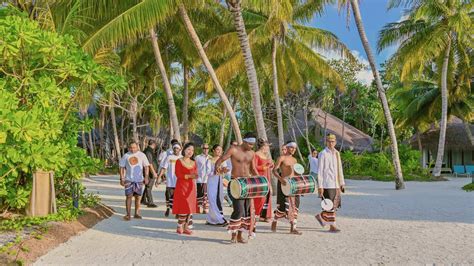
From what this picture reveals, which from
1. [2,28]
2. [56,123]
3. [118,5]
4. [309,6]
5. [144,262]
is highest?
[309,6]

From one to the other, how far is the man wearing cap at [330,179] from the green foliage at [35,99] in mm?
3864

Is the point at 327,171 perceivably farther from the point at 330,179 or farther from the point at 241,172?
the point at 241,172

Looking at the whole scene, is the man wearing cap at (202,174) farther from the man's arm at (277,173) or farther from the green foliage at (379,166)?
the green foliage at (379,166)

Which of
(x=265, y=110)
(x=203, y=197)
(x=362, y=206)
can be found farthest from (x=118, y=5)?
(x=265, y=110)

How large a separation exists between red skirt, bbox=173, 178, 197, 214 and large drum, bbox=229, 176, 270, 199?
104cm

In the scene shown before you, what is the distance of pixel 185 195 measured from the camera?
7.98 meters

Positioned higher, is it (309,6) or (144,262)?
(309,6)

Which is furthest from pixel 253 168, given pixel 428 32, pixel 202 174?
pixel 428 32

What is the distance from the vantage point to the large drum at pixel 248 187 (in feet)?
23.2

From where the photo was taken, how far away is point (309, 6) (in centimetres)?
1991

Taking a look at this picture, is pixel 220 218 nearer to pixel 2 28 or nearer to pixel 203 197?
pixel 203 197

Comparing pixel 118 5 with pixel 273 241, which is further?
pixel 118 5

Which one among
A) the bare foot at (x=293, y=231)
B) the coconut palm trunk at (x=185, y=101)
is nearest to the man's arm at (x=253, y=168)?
the bare foot at (x=293, y=231)

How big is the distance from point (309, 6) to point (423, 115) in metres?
16.3
